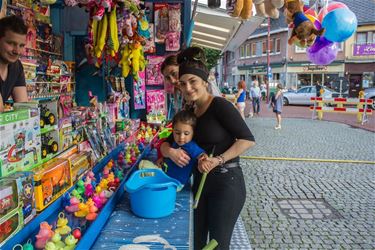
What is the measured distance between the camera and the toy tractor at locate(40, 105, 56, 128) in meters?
2.32

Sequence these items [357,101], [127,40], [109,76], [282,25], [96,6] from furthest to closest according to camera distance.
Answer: [282,25] < [357,101] < [109,76] < [127,40] < [96,6]

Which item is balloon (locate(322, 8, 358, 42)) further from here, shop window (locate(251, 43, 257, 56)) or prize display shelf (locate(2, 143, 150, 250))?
shop window (locate(251, 43, 257, 56))

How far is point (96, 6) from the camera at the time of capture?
3092 mm

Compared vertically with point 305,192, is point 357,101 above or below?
above

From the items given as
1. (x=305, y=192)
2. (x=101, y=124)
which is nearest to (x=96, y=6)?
(x=101, y=124)

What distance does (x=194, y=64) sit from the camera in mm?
2168

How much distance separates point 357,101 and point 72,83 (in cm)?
1200

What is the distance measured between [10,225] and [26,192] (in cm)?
21

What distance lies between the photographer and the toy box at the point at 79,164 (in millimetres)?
2455

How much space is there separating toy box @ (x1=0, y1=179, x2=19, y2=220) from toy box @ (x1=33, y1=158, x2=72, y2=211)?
0.70ft

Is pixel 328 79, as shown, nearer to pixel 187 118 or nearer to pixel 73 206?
pixel 187 118

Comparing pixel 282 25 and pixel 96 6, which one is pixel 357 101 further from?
pixel 282 25

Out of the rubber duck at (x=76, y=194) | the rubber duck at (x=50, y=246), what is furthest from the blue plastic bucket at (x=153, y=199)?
the rubber duck at (x=50, y=246)

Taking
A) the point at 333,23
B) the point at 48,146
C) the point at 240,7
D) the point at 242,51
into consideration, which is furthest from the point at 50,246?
the point at 242,51
